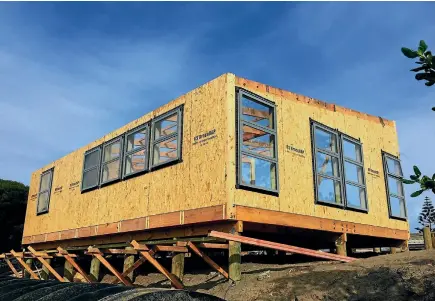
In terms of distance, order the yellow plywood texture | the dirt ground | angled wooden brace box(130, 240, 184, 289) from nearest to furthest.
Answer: the dirt ground → angled wooden brace box(130, 240, 184, 289) → the yellow plywood texture

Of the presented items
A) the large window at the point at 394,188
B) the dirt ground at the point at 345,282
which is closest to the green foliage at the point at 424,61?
the dirt ground at the point at 345,282

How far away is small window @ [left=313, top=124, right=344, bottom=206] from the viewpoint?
1146 centimetres

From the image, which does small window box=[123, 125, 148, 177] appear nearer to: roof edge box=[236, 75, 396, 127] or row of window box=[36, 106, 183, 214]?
row of window box=[36, 106, 183, 214]

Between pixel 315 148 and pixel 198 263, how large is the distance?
17.9ft

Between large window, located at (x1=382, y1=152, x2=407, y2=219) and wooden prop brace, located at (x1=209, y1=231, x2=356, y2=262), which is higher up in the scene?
large window, located at (x1=382, y1=152, x2=407, y2=219)

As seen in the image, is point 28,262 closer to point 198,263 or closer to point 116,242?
point 116,242

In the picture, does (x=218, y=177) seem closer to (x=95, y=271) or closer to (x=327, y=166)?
(x=327, y=166)

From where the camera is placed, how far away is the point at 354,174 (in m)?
12.5

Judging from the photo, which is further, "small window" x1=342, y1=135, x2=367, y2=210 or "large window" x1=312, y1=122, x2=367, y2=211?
"small window" x1=342, y1=135, x2=367, y2=210

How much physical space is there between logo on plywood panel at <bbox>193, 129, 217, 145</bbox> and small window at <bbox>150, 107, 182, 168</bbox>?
0.79m

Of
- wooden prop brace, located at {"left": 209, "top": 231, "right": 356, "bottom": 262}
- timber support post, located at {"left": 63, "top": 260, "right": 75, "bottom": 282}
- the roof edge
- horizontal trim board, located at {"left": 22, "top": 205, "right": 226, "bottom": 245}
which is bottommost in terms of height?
timber support post, located at {"left": 63, "top": 260, "right": 75, "bottom": 282}

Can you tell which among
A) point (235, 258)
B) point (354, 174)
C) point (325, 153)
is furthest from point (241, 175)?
point (354, 174)

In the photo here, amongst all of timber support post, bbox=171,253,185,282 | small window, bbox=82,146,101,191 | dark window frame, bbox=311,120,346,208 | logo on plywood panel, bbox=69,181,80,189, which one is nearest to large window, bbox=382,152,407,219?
dark window frame, bbox=311,120,346,208

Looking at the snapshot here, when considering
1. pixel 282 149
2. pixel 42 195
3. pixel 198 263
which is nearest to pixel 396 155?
pixel 282 149
